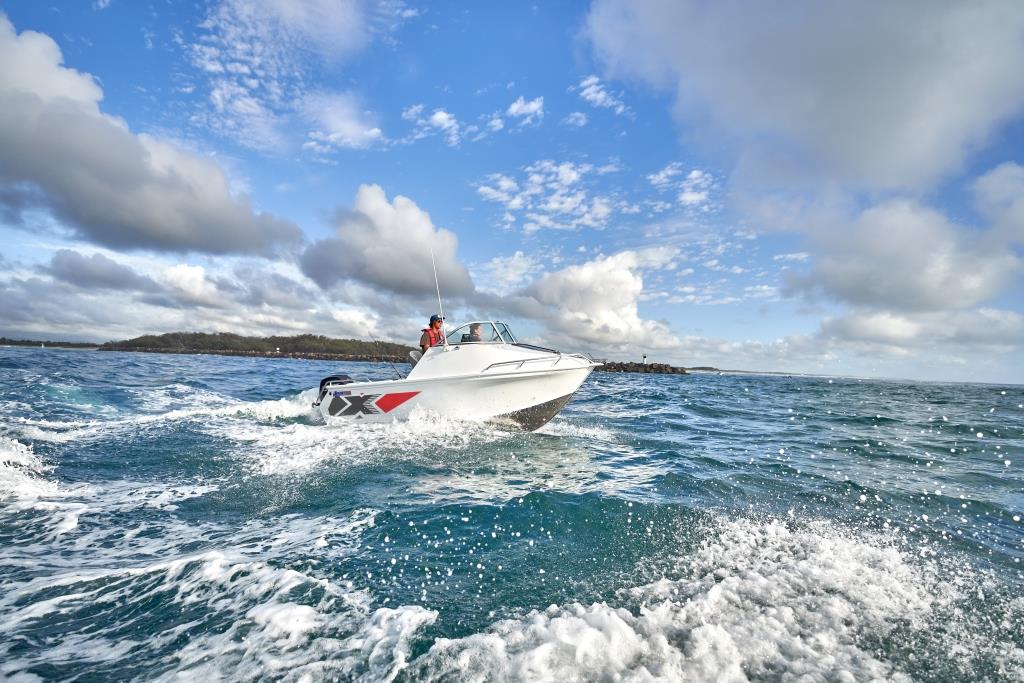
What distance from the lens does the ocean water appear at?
3197 millimetres

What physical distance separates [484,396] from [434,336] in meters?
2.38

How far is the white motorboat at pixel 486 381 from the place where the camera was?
38.1 feet

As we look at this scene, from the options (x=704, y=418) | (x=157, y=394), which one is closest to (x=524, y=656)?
(x=704, y=418)

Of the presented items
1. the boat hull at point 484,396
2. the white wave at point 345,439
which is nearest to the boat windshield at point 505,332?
the boat hull at point 484,396

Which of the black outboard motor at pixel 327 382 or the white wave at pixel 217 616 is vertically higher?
the black outboard motor at pixel 327 382

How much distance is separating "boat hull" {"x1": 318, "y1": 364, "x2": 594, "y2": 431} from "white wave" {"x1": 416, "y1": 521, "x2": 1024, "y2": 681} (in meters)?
7.16

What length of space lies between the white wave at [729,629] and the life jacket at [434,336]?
9.23 meters

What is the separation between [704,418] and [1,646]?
17.4m

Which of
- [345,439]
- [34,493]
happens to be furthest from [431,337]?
[34,493]

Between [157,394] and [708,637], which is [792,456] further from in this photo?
[157,394]

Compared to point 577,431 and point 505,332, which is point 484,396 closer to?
point 505,332

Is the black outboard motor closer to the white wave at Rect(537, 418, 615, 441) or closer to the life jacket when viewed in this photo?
the life jacket

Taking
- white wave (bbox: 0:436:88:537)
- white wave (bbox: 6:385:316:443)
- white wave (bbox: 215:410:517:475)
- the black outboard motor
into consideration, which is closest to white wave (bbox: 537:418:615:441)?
white wave (bbox: 215:410:517:475)

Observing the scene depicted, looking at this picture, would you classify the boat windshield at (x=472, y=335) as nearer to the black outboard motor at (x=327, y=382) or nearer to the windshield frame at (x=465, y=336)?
the windshield frame at (x=465, y=336)
